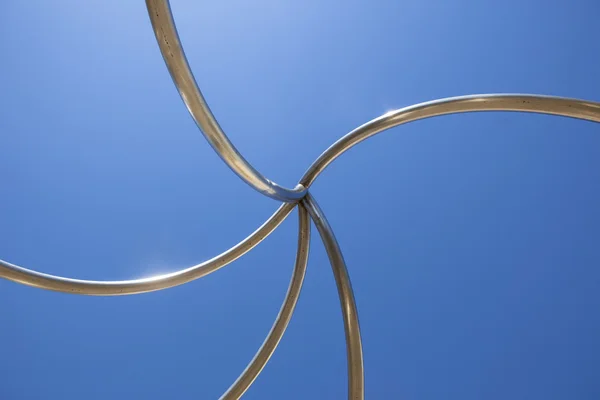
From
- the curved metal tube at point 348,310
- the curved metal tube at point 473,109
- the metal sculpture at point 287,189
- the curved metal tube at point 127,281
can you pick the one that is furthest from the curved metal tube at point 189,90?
the curved metal tube at point 127,281

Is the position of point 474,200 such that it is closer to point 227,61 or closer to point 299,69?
point 299,69

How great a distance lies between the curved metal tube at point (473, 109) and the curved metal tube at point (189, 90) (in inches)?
27.7

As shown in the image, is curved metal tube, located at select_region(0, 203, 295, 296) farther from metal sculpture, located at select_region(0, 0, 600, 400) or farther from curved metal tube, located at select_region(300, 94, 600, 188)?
curved metal tube, located at select_region(300, 94, 600, 188)

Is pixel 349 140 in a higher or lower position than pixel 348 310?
higher

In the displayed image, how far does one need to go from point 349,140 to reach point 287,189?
54cm

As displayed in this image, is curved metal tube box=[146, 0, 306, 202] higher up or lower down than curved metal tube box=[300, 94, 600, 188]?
lower down

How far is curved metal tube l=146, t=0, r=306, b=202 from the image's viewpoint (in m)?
2.62

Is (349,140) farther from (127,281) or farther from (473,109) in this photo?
(127,281)

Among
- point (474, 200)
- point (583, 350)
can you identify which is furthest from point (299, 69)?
point (583, 350)

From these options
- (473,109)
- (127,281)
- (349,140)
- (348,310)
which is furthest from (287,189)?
(127,281)

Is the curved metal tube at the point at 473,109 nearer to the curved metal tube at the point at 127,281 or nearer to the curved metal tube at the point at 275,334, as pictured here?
the curved metal tube at the point at 127,281

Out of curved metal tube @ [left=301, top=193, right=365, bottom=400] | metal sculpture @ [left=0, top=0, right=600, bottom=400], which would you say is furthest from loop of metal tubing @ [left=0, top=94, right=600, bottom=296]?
curved metal tube @ [left=301, top=193, right=365, bottom=400]

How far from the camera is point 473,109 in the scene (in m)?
3.86

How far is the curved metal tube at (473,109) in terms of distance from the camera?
3377mm
